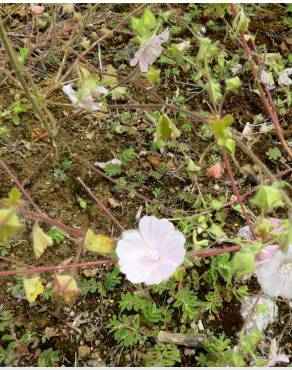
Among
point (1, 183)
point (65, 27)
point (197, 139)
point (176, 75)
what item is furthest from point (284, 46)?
point (1, 183)

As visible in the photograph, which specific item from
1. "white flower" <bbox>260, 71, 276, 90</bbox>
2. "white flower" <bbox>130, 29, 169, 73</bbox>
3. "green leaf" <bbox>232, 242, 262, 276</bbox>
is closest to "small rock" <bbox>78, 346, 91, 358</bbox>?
"green leaf" <bbox>232, 242, 262, 276</bbox>

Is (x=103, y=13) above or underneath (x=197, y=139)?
above

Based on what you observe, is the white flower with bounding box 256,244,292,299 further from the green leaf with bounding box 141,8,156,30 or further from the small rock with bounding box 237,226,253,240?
the green leaf with bounding box 141,8,156,30

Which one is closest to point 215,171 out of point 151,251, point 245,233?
point 245,233

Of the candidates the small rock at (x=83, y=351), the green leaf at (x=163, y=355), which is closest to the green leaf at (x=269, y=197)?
the green leaf at (x=163, y=355)

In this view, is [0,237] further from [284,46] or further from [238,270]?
[284,46]

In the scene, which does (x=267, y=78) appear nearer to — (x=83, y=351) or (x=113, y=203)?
(x=113, y=203)

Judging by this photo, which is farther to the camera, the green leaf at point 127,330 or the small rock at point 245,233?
the small rock at point 245,233

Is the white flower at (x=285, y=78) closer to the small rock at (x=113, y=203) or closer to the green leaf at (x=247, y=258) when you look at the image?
the small rock at (x=113, y=203)

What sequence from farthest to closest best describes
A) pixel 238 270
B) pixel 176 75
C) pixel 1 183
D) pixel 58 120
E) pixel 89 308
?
pixel 176 75, pixel 58 120, pixel 1 183, pixel 89 308, pixel 238 270
